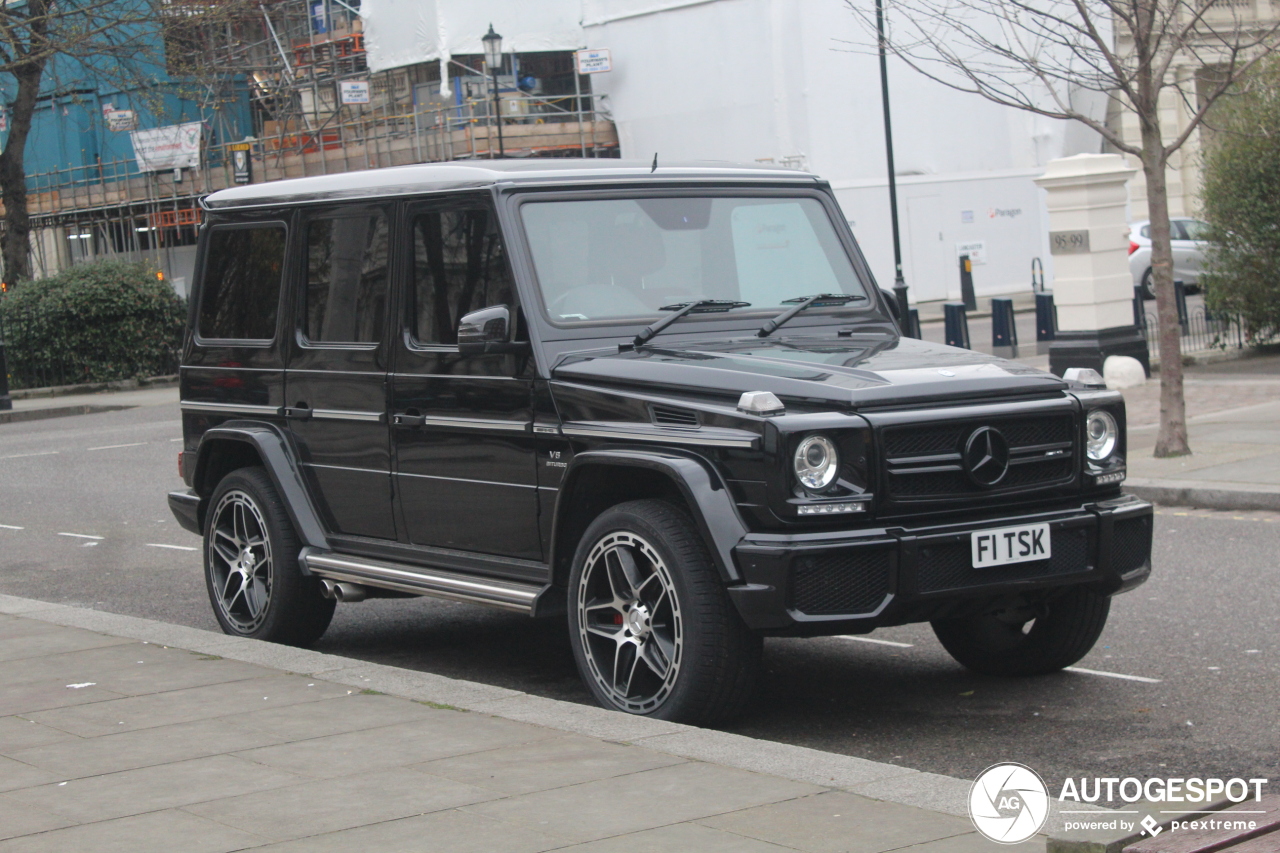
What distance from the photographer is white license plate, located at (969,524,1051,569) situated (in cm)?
555

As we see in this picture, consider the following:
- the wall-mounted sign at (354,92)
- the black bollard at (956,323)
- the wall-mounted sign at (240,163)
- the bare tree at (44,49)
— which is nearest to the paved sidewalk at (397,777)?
the black bollard at (956,323)

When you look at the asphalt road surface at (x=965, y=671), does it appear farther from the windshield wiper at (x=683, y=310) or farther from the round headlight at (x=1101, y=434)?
the windshield wiper at (x=683, y=310)

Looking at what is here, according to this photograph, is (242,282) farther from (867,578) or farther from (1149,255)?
(1149,255)

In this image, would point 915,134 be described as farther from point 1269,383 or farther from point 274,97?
point 1269,383

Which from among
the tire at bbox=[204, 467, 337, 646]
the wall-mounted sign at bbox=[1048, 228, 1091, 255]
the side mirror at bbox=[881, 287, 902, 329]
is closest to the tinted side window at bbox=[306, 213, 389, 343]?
the tire at bbox=[204, 467, 337, 646]

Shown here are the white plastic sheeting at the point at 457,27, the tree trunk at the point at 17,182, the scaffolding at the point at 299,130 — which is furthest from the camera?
the white plastic sheeting at the point at 457,27

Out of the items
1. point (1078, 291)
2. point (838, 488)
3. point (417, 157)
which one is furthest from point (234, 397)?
point (417, 157)

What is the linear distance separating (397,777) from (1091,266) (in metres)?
15.2

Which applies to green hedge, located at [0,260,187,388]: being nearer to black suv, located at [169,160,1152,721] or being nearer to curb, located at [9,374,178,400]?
curb, located at [9,374,178,400]

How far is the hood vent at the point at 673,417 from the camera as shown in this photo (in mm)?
5648

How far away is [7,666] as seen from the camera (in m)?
6.75

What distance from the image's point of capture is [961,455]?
5594 mm

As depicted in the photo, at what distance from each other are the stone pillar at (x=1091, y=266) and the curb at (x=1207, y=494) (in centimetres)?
690

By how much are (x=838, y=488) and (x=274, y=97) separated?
47.1m
